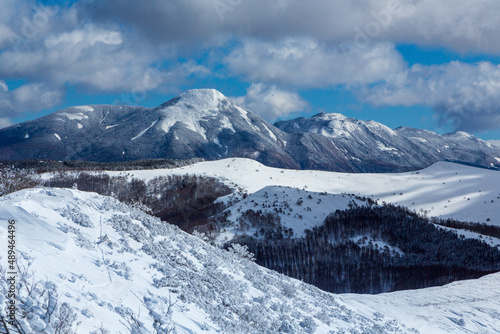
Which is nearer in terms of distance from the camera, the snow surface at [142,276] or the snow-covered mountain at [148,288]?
the snow-covered mountain at [148,288]

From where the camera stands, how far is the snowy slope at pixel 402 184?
73938 mm

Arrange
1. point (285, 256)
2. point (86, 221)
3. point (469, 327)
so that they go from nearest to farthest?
point (86, 221) < point (469, 327) < point (285, 256)

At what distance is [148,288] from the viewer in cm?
1028

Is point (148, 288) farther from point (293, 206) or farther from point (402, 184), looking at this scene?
point (402, 184)

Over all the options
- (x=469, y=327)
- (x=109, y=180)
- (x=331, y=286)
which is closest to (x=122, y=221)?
(x=469, y=327)

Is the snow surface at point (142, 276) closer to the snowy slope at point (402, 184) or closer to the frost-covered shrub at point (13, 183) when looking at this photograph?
the frost-covered shrub at point (13, 183)

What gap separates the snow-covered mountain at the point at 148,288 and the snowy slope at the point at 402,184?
53.4 m

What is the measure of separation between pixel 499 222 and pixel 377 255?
104 feet

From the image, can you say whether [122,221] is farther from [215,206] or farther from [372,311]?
[215,206]

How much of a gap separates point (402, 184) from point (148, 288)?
3499 inches

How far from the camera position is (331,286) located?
40.2 metres

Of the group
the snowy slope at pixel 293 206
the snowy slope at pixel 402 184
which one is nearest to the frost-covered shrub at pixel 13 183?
the snowy slope at pixel 293 206

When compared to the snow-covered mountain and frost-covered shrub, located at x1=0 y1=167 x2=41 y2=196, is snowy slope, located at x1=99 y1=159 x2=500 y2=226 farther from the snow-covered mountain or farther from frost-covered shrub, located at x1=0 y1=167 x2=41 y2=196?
the snow-covered mountain

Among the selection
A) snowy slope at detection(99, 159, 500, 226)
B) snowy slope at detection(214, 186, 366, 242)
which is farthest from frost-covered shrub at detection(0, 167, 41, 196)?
snowy slope at detection(99, 159, 500, 226)
